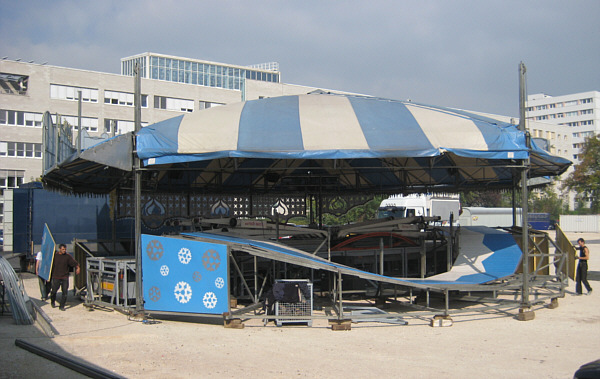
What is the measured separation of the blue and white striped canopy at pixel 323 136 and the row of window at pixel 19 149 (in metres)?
44.0

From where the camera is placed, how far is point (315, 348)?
29.4ft

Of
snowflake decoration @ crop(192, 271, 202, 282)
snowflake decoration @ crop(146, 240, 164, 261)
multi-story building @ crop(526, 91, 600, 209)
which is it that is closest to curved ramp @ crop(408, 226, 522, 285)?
snowflake decoration @ crop(192, 271, 202, 282)

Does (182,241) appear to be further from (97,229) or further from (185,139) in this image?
(97,229)

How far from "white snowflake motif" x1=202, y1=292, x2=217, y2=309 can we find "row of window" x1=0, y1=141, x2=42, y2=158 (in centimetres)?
4644

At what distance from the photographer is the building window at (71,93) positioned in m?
50.7

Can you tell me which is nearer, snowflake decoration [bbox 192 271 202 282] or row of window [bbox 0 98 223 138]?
snowflake decoration [bbox 192 271 202 282]

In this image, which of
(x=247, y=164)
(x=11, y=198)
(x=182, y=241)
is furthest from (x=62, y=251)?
(x=11, y=198)

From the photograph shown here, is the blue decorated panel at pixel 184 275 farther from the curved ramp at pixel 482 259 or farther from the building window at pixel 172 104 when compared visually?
the building window at pixel 172 104

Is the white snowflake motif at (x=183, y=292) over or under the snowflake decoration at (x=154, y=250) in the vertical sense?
under

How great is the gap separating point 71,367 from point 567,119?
14021cm

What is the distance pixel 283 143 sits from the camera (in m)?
11.3

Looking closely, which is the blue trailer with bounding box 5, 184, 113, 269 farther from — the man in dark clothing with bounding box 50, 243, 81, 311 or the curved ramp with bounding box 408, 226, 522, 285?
the curved ramp with bounding box 408, 226, 522, 285

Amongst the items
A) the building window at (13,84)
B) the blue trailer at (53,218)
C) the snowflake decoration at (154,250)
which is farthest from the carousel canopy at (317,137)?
the building window at (13,84)

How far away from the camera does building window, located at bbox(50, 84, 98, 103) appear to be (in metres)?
50.7
